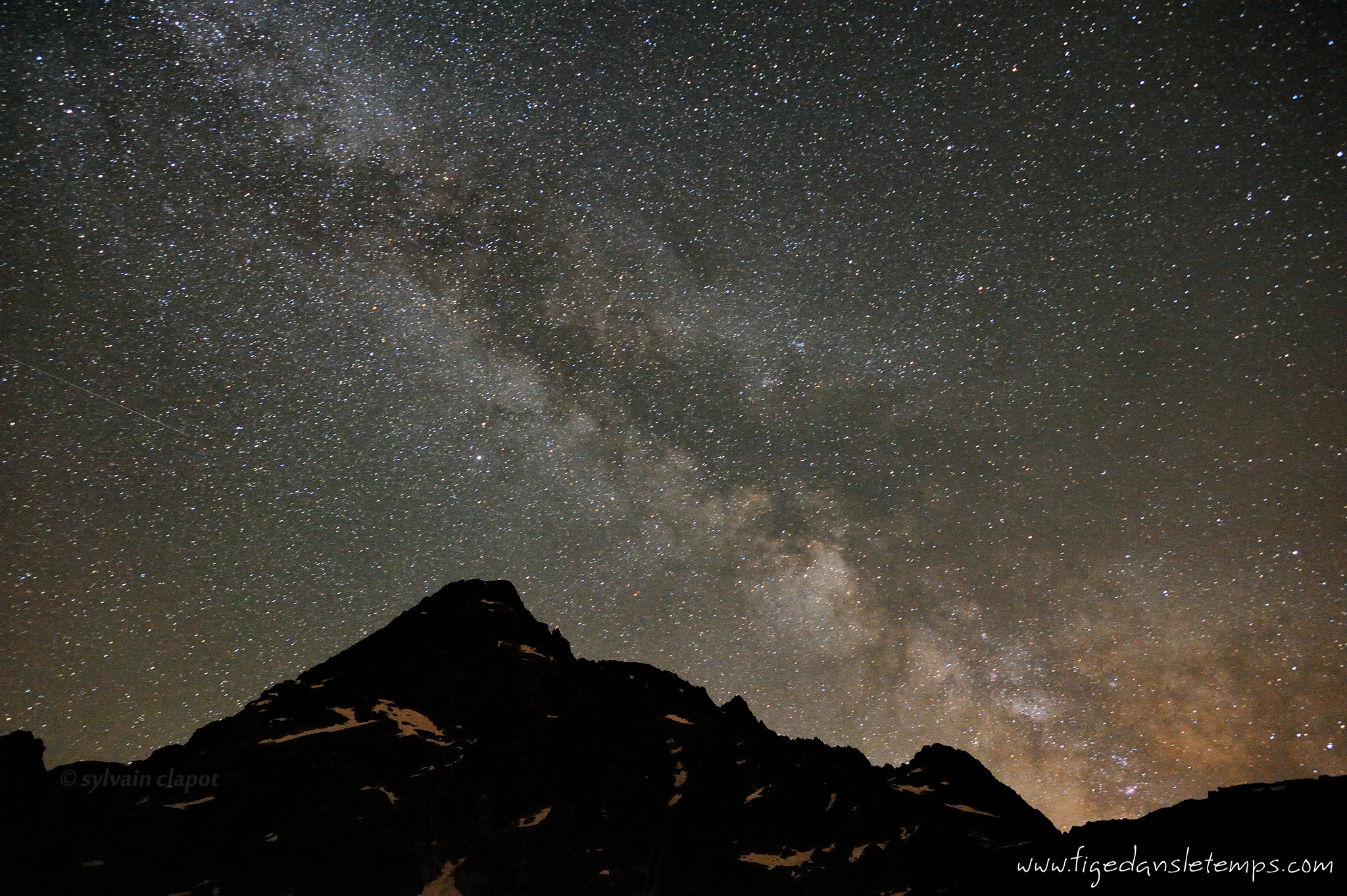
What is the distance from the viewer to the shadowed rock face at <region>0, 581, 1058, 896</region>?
40.8 m

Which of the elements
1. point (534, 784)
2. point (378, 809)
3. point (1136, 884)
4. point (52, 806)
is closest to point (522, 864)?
point (534, 784)

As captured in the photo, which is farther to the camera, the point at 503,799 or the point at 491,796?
the point at 503,799

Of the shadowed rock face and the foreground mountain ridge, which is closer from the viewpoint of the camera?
the foreground mountain ridge

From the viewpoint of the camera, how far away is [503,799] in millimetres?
48594

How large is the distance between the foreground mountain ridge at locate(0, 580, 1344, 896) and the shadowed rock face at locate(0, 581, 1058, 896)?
0.15m

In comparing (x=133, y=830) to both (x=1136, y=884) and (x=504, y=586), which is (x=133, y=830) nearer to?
(x=504, y=586)

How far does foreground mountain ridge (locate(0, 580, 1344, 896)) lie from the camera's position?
131 feet

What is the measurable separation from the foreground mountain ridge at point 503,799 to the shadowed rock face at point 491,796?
0.15 meters

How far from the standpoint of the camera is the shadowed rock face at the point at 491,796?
134ft

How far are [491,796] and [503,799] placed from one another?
0.89 metres

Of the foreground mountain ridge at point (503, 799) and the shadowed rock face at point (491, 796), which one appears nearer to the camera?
the foreground mountain ridge at point (503, 799)

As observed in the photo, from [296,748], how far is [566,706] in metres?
20.5

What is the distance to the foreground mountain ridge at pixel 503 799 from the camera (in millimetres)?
39969

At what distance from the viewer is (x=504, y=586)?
66625 millimetres
